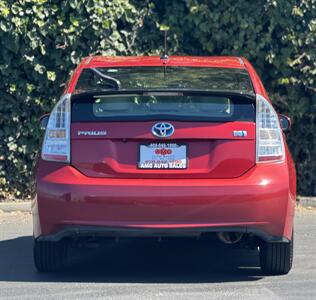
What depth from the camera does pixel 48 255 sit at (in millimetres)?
7031

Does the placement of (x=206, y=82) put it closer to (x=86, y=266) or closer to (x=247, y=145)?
(x=247, y=145)

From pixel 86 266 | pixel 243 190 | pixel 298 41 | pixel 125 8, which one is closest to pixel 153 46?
pixel 125 8

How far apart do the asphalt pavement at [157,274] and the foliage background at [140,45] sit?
193 cm

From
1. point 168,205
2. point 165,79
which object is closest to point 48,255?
point 168,205

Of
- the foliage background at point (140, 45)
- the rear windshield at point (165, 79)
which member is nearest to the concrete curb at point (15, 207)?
the foliage background at point (140, 45)

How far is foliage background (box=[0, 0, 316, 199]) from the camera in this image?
10.3m

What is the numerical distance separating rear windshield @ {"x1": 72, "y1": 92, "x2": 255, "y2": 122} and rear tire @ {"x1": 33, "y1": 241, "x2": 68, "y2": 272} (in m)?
1.00

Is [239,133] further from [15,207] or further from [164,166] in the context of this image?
[15,207]

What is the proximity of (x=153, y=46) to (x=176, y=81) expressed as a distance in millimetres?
3944

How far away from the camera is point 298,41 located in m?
10.6

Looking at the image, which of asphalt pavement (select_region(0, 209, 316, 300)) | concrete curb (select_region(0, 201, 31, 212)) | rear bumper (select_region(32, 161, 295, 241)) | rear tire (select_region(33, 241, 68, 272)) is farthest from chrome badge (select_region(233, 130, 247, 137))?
concrete curb (select_region(0, 201, 31, 212))

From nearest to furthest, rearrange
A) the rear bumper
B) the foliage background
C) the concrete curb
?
1. the rear bumper
2. the foliage background
3. the concrete curb

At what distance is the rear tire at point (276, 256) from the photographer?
22.5 feet

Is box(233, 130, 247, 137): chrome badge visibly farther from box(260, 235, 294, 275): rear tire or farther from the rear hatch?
box(260, 235, 294, 275): rear tire
